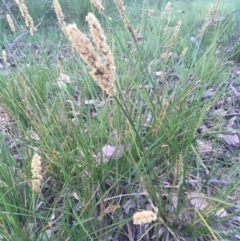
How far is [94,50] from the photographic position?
81cm

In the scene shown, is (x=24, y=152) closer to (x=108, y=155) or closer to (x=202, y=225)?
(x=108, y=155)

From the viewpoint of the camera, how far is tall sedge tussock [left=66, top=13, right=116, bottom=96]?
0.77 m

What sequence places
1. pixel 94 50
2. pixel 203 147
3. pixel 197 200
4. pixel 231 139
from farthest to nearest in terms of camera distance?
pixel 231 139 < pixel 203 147 < pixel 197 200 < pixel 94 50

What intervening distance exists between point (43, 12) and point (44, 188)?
3.91 meters

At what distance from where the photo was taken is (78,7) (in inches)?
190

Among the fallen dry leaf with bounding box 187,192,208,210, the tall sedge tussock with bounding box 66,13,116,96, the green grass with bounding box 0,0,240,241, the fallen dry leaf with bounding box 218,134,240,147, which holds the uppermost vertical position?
the tall sedge tussock with bounding box 66,13,116,96

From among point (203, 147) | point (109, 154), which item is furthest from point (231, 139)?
point (109, 154)

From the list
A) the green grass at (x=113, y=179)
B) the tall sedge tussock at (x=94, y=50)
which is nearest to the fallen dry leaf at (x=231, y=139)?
the green grass at (x=113, y=179)

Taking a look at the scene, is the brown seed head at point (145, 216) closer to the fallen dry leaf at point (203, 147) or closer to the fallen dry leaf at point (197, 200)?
the fallen dry leaf at point (197, 200)

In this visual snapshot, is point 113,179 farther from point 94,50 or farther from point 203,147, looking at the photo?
point 94,50

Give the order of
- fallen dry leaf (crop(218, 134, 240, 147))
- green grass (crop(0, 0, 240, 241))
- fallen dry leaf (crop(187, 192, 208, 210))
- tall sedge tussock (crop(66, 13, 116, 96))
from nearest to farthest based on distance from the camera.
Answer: tall sedge tussock (crop(66, 13, 116, 96)) < green grass (crop(0, 0, 240, 241)) < fallen dry leaf (crop(187, 192, 208, 210)) < fallen dry leaf (crop(218, 134, 240, 147))

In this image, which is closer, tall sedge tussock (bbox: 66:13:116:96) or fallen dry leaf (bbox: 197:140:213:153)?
tall sedge tussock (bbox: 66:13:116:96)

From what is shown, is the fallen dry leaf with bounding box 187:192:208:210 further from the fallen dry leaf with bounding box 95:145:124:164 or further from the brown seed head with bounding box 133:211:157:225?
the brown seed head with bounding box 133:211:157:225

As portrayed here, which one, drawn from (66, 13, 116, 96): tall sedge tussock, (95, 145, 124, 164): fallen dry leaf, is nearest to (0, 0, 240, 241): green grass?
(95, 145, 124, 164): fallen dry leaf
